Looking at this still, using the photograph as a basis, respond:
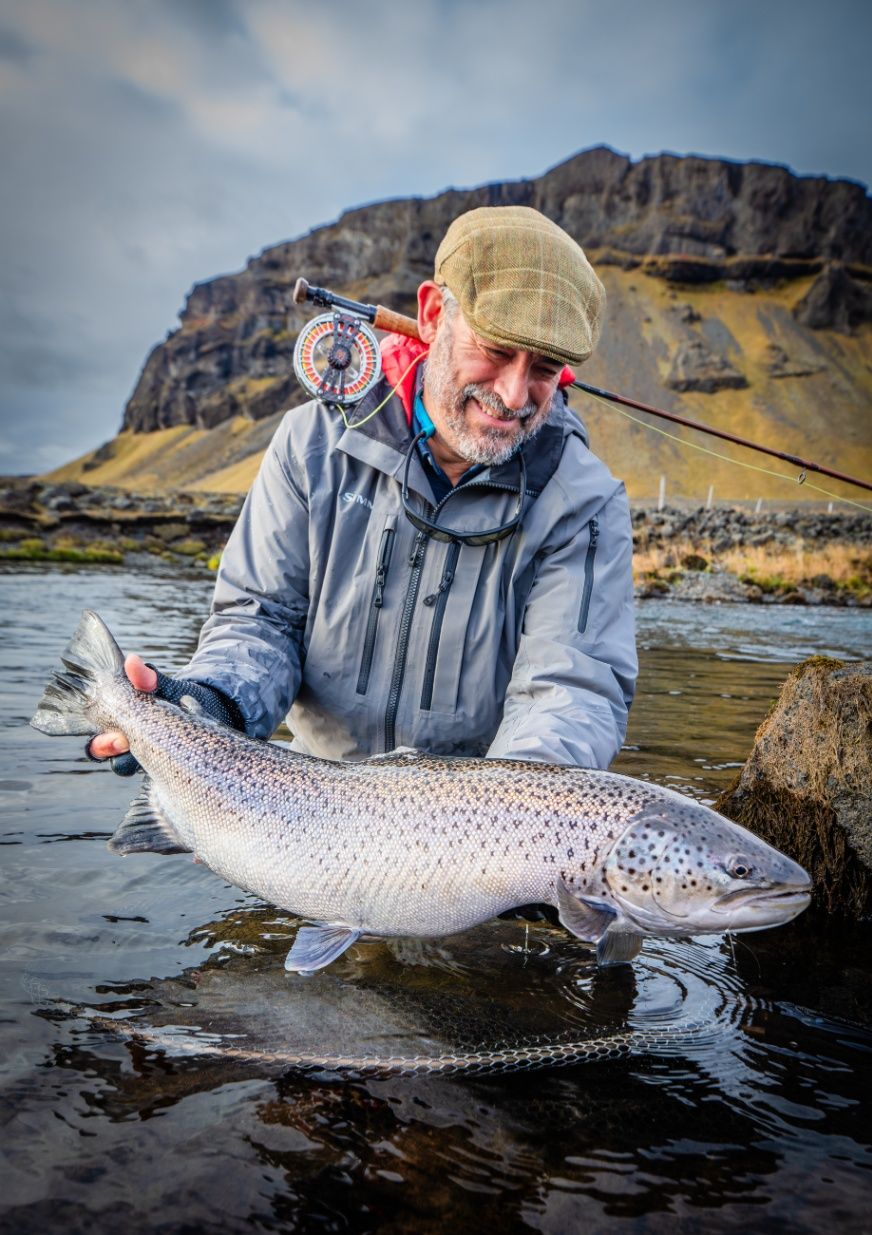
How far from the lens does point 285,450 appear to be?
A: 3904 millimetres

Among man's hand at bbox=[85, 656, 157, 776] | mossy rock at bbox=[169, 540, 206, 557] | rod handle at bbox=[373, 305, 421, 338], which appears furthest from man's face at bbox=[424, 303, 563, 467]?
mossy rock at bbox=[169, 540, 206, 557]

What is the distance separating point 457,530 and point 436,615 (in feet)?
1.25

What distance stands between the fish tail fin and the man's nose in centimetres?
182

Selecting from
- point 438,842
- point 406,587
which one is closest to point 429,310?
point 406,587

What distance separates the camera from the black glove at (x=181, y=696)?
125 inches

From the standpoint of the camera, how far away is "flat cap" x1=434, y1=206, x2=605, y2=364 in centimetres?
333

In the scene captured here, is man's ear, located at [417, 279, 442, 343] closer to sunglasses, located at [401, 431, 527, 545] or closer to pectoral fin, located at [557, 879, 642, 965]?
sunglasses, located at [401, 431, 527, 545]

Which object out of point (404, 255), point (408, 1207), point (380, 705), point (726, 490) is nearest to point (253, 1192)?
point (408, 1207)

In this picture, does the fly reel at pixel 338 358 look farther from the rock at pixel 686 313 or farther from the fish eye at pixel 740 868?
the rock at pixel 686 313

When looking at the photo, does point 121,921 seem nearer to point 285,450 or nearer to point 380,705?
point 380,705

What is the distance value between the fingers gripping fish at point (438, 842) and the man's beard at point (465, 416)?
1.40 meters

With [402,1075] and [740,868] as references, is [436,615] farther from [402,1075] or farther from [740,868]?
[402,1075]

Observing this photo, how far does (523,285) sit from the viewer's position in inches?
132

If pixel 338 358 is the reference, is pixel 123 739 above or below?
below
